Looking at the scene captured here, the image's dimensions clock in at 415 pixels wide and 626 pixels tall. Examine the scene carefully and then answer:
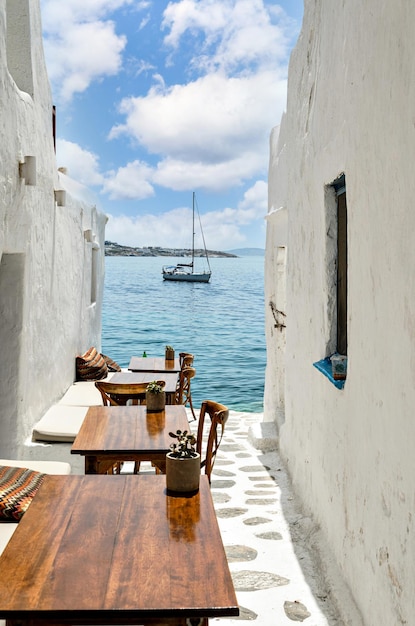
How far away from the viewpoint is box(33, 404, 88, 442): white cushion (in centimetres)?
601

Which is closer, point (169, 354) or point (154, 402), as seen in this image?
point (154, 402)

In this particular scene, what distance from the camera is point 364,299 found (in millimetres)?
3260

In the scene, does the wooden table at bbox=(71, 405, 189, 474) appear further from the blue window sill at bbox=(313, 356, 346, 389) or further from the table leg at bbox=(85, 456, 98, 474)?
the blue window sill at bbox=(313, 356, 346, 389)

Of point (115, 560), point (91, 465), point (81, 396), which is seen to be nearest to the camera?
point (115, 560)

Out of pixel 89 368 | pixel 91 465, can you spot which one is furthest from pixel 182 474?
pixel 89 368

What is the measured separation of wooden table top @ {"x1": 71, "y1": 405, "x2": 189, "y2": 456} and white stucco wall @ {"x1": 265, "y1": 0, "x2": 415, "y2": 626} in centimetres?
102

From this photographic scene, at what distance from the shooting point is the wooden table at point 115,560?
207 cm

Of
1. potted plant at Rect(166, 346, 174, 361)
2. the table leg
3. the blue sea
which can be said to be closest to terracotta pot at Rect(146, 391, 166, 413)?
the table leg

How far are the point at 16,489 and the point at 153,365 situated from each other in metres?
4.84

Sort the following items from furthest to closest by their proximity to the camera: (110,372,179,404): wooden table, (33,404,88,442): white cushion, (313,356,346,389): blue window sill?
(110,372,179,404): wooden table < (33,404,88,442): white cushion < (313,356,346,389): blue window sill

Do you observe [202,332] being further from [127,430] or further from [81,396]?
[127,430]

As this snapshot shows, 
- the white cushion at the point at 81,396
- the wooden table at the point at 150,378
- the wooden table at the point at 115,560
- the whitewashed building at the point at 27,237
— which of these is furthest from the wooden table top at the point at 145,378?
the wooden table at the point at 115,560

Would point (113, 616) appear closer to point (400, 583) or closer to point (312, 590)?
point (400, 583)

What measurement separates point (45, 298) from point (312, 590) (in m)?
3.83
